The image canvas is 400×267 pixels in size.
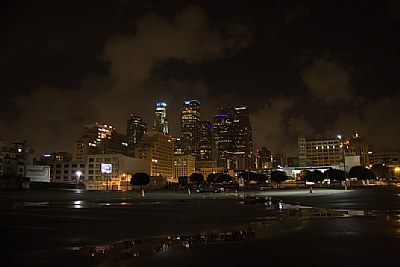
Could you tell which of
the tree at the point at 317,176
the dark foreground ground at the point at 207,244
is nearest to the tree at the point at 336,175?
the tree at the point at 317,176

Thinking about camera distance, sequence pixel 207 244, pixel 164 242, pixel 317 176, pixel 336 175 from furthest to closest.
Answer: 1. pixel 317 176
2. pixel 336 175
3. pixel 164 242
4. pixel 207 244

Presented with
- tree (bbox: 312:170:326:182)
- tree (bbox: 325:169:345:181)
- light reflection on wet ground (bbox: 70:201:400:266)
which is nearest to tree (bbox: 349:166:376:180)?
tree (bbox: 325:169:345:181)

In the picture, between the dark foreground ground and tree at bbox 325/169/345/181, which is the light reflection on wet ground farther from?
tree at bbox 325/169/345/181

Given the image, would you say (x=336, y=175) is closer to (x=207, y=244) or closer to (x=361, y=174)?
(x=361, y=174)

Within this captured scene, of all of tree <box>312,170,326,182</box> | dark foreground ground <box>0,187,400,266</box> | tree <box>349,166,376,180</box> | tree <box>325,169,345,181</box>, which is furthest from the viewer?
tree <box>312,170,326,182</box>

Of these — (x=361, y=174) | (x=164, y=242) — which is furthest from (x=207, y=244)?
(x=361, y=174)

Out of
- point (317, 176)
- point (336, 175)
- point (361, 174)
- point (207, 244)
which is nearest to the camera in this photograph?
point (207, 244)

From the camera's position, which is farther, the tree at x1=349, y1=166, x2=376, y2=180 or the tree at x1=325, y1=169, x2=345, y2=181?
the tree at x1=325, y1=169, x2=345, y2=181

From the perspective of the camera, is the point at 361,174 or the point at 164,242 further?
the point at 361,174

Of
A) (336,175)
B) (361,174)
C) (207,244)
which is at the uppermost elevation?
(361,174)

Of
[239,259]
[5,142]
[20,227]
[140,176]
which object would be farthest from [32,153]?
[239,259]

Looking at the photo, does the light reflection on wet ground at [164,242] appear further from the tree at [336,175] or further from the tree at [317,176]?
the tree at [317,176]

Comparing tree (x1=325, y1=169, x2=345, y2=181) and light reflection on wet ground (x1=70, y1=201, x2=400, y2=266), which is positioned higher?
tree (x1=325, y1=169, x2=345, y2=181)

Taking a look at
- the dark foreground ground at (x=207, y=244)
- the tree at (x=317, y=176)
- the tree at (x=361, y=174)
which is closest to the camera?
the dark foreground ground at (x=207, y=244)
